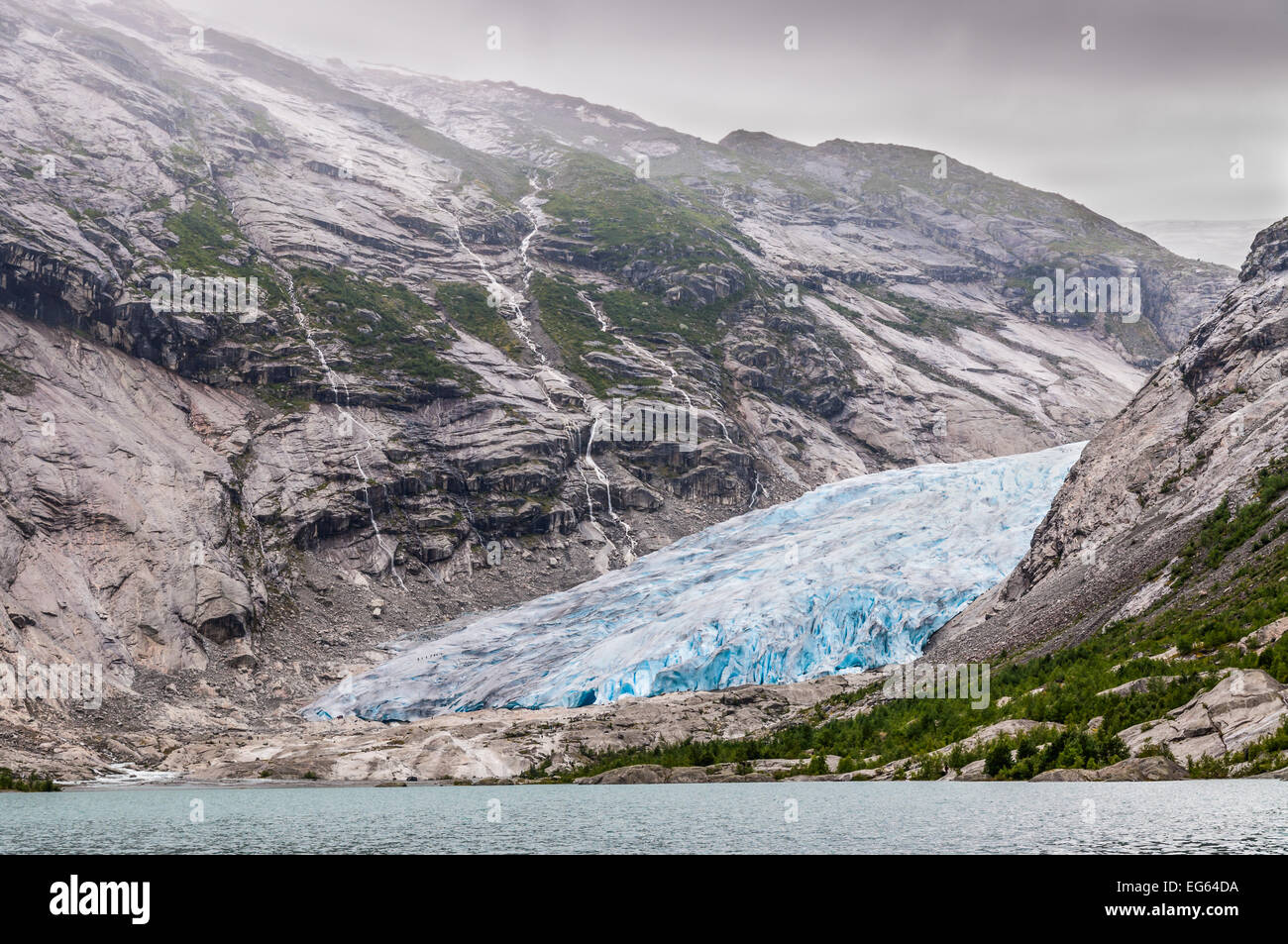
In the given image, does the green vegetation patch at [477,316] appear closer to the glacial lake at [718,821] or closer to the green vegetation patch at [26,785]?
the green vegetation patch at [26,785]

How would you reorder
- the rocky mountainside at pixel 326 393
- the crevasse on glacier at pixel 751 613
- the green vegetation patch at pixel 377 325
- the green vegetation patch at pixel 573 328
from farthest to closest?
1. the green vegetation patch at pixel 573 328
2. the green vegetation patch at pixel 377 325
3. the rocky mountainside at pixel 326 393
4. the crevasse on glacier at pixel 751 613

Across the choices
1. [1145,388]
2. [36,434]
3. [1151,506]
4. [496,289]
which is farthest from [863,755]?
[496,289]

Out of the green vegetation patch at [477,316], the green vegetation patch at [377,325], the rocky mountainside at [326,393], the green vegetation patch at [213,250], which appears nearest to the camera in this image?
the rocky mountainside at [326,393]

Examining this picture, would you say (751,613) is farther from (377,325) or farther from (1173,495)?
(377,325)

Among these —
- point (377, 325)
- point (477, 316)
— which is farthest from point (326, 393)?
point (477, 316)

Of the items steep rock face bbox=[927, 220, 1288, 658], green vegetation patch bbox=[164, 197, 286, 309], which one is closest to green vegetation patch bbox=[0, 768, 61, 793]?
steep rock face bbox=[927, 220, 1288, 658]

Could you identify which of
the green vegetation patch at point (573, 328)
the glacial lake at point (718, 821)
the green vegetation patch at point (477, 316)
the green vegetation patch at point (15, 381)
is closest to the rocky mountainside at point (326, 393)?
the green vegetation patch at point (15, 381)
